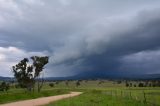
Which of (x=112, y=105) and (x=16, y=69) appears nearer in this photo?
(x=112, y=105)

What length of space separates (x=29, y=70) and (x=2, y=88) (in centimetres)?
2301

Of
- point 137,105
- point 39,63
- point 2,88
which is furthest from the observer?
point 2,88

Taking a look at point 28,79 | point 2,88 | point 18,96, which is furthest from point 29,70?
point 18,96

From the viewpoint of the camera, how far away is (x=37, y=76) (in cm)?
10050

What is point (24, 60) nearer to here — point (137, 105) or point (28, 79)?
point (28, 79)

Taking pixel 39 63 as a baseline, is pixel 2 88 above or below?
below

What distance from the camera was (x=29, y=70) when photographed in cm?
9944

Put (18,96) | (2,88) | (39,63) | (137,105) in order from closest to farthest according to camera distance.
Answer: (137,105)
(18,96)
(39,63)
(2,88)

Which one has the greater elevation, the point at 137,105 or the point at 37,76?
the point at 37,76

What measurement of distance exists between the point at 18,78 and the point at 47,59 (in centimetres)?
1153

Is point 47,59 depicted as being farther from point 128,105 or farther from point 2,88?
point 128,105

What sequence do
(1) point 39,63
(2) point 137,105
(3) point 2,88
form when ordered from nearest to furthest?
1. (2) point 137,105
2. (1) point 39,63
3. (3) point 2,88

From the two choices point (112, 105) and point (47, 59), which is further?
point (47, 59)

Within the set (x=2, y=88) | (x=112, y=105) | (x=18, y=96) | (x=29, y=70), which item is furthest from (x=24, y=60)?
(x=112, y=105)
